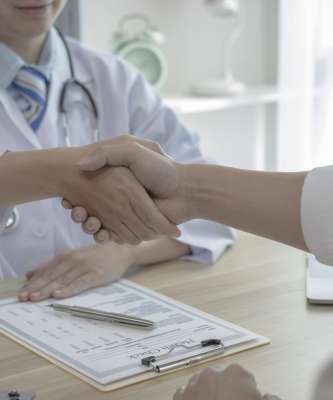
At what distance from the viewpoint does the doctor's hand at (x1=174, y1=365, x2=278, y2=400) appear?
3.16ft

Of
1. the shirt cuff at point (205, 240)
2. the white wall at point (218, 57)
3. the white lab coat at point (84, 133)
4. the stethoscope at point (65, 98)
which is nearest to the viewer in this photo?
the shirt cuff at point (205, 240)

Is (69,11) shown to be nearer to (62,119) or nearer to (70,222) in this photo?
(62,119)

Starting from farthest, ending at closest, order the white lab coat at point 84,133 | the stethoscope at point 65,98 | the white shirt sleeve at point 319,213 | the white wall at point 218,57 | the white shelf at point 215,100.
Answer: the white wall at point 218,57
the white shelf at point 215,100
the stethoscope at point 65,98
the white lab coat at point 84,133
the white shirt sleeve at point 319,213

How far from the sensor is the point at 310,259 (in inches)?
62.2

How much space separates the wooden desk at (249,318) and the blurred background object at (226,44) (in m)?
1.49

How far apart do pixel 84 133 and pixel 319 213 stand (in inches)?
32.4

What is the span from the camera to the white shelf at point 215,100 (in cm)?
304

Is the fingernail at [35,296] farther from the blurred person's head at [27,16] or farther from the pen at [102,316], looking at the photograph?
the blurred person's head at [27,16]

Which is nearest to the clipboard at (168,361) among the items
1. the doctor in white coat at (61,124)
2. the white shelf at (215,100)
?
the doctor in white coat at (61,124)

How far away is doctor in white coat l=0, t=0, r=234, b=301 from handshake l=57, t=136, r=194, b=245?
0.05 meters

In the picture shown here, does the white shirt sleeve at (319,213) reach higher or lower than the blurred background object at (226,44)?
lower

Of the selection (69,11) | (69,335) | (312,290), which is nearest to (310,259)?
(312,290)

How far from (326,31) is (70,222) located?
1.64 meters

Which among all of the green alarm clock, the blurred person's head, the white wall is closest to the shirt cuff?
the blurred person's head
